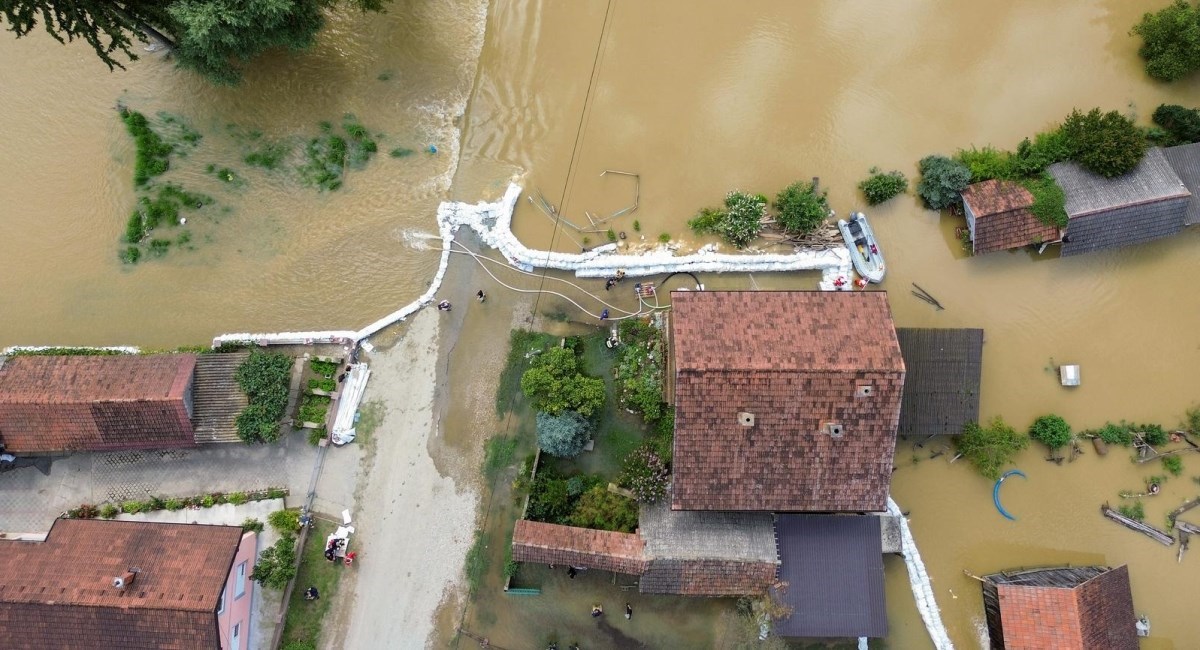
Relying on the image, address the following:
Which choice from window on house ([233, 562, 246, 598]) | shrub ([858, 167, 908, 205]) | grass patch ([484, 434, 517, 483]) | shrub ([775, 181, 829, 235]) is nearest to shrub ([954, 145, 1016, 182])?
shrub ([858, 167, 908, 205])

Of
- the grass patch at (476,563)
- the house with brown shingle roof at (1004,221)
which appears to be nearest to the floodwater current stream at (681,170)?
the house with brown shingle roof at (1004,221)

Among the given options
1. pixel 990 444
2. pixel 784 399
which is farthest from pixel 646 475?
pixel 990 444

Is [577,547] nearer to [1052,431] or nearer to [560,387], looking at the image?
[560,387]

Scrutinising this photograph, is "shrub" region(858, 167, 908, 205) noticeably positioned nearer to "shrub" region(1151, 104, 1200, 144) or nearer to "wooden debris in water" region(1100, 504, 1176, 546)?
"shrub" region(1151, 104, 1200, 144)

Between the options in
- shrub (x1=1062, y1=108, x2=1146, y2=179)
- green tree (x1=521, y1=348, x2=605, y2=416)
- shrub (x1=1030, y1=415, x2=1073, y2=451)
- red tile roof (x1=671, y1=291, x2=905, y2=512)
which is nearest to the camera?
red tile roof (x1=671, y1=291, x2=905, y2=512)

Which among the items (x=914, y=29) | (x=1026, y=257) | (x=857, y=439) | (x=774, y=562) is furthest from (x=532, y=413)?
(x=914, y=29)

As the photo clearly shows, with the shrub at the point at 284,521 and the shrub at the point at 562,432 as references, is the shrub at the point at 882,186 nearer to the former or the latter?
the shrub at the point at 562,432
